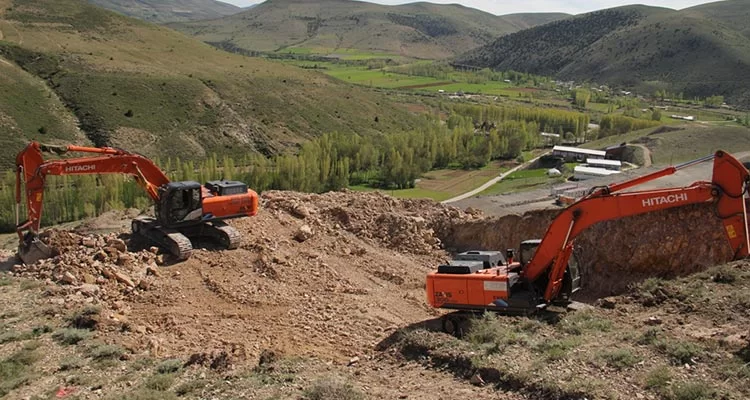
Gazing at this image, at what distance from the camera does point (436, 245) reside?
2711 cm

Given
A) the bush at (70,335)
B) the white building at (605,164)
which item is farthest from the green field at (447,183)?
the bush at (70,335)

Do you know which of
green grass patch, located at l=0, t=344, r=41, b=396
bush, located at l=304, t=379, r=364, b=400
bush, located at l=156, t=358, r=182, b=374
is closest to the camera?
bush, located at l=304, t=379, r=364, b=400

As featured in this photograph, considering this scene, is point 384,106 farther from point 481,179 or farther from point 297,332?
point 297,332

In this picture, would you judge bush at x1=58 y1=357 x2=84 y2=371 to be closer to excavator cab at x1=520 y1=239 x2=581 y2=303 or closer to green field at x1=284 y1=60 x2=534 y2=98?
excavator cab at x1=520 y1=239 x2=581 y2=303

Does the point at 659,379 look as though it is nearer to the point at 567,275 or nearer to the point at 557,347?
the point at 557,347

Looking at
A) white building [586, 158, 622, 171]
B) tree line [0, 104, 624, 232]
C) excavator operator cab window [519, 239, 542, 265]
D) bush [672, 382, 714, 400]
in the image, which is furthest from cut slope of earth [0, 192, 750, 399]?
white building [586, 158, 622, 171]

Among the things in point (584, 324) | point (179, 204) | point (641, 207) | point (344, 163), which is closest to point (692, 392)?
point (584, 324)

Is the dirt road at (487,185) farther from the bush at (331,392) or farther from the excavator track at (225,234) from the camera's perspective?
the bush at (331,392)

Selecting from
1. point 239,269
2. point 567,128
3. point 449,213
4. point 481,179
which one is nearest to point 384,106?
point 567,128

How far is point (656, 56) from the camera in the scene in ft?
494

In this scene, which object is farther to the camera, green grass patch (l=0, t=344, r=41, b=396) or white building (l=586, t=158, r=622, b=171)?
white building (l=586, t=158, r=622, b=171)

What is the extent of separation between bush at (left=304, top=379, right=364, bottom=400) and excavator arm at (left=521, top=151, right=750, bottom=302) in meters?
→ 6.38

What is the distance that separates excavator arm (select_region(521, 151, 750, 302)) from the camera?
1375cm

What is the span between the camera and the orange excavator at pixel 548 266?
14805 millimetres
